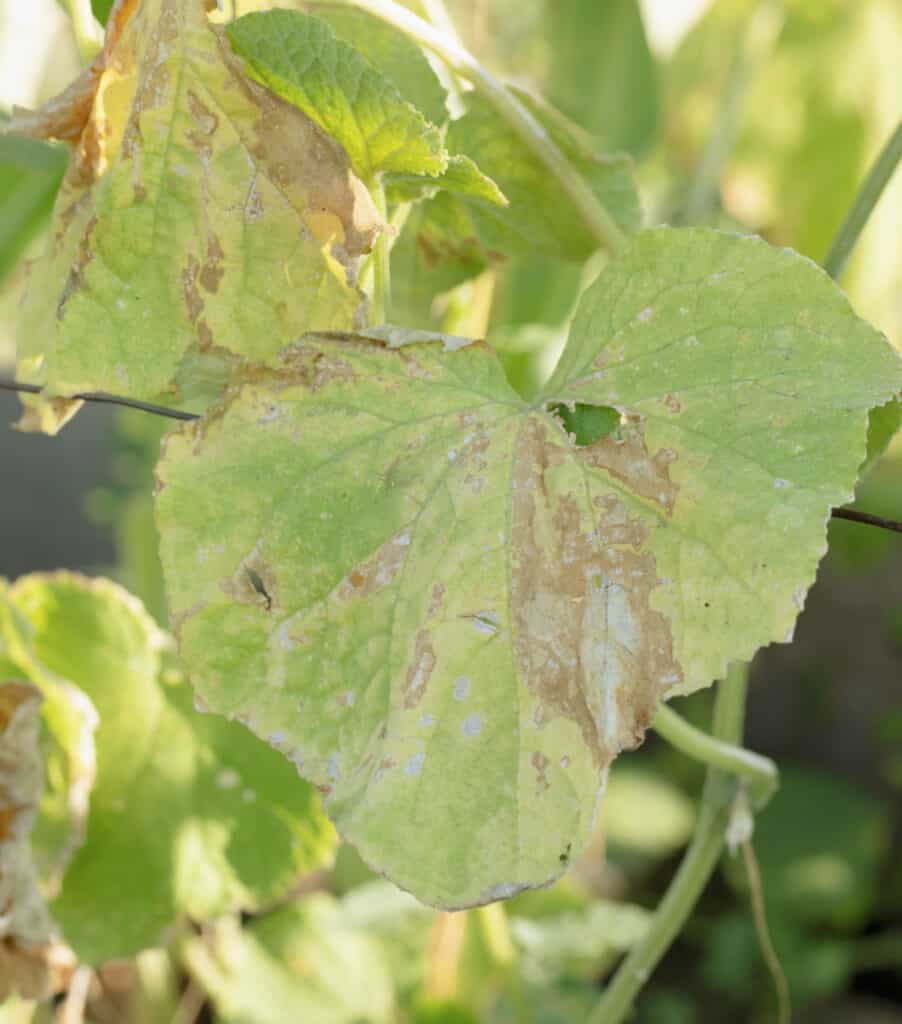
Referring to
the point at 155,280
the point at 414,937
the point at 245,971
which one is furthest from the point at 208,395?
the point at 414,937

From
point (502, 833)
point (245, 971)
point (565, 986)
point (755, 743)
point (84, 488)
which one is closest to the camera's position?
point (502, 833)

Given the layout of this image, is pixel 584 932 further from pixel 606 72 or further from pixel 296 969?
pixel 606 72

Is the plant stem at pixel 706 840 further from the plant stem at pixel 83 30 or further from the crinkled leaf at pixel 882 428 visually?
the plant stem at pixel 83 30

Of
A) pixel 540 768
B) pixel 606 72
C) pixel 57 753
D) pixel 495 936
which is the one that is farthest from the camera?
pixel 606 72

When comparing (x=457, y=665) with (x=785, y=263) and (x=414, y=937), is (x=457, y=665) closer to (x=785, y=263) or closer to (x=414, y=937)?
(x=785, y=263)

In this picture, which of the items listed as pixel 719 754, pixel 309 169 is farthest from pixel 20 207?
pixel 719 754

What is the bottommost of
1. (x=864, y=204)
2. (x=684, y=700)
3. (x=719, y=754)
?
(x=684, y=700)
